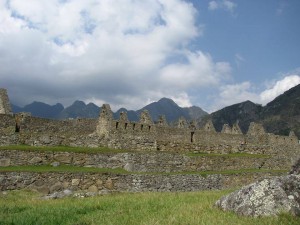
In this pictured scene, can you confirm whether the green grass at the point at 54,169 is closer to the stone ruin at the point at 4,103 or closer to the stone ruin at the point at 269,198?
the stone ruin at the point at 269,198

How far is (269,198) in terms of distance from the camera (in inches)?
387

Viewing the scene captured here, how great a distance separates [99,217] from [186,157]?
17.1 metres

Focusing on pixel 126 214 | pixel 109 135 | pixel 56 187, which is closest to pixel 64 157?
pixel 56 187

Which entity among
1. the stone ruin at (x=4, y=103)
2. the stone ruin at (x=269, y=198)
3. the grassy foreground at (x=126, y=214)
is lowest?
the grassy foreground at (x=126, y=214)

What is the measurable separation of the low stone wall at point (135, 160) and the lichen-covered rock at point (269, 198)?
47.4 ft

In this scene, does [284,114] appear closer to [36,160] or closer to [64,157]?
[64,157]

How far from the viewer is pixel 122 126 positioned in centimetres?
3192

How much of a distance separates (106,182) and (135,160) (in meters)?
3.74

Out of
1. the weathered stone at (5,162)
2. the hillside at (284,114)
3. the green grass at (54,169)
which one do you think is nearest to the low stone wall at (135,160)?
the weathered stone at (5,162)

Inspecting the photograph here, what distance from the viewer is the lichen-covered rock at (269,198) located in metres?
9.59

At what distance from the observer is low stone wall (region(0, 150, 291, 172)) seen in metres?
22.2

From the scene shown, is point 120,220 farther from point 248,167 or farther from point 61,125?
point 61,125

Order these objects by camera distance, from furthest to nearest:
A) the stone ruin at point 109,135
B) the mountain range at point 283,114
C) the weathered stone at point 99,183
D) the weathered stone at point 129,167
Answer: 1. the mountain range at point 283,114
2. the stone ruin at point 109,135
3. the weathered stone at point 129,167
4. the weathered stone at point 99,183

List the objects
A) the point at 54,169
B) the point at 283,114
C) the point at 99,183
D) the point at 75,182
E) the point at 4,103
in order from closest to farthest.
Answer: the point at 75,182 < the point at 99,183 < the point at 54,169 < the point at 4,103 < the point at 283,114
